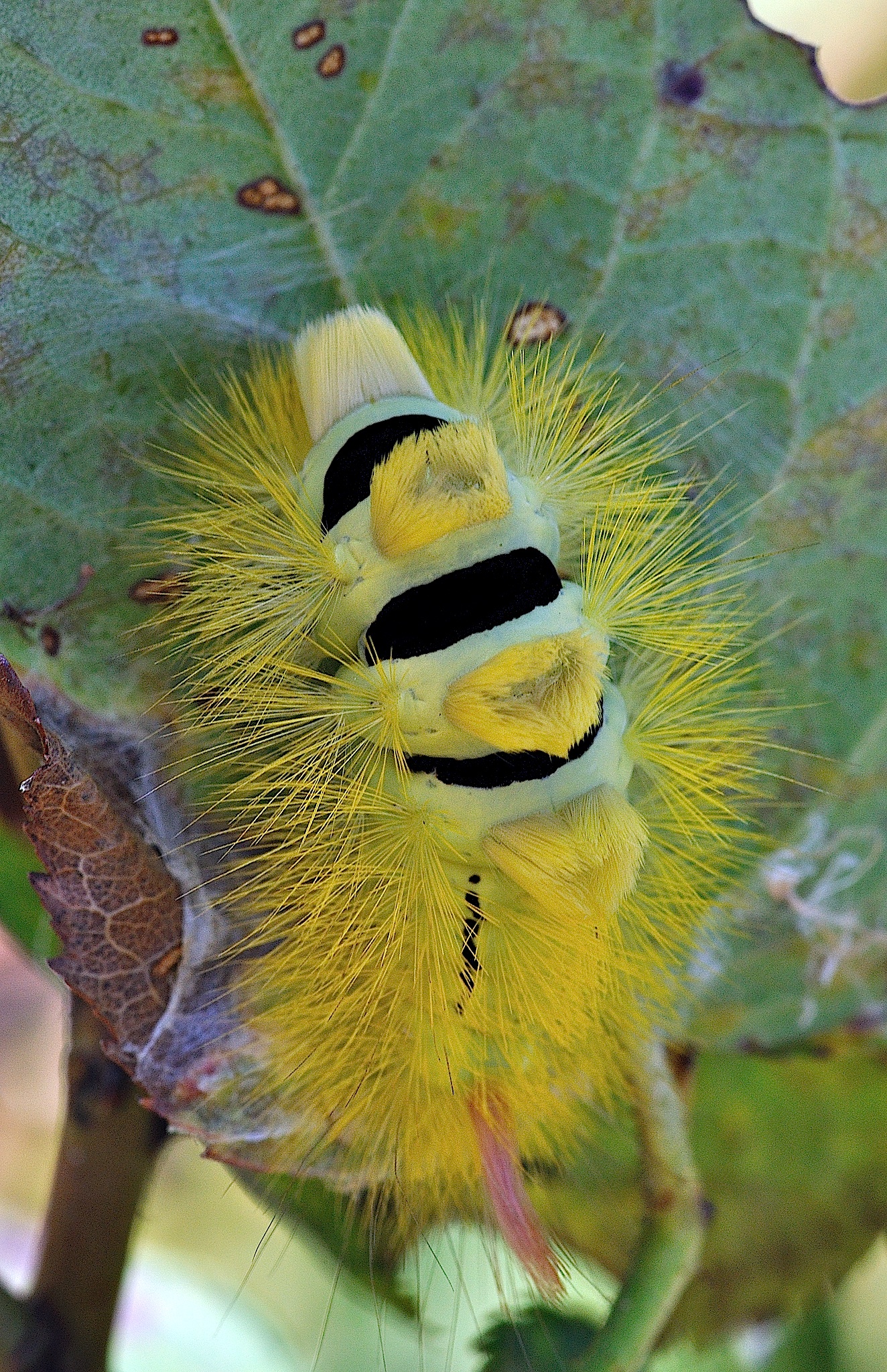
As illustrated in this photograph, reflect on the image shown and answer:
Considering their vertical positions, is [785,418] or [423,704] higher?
[423,704]

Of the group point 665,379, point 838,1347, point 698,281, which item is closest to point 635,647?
point 665,379

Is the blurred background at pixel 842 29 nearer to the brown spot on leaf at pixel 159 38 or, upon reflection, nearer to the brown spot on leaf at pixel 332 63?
the brown spot on leaf at pixel 332 63

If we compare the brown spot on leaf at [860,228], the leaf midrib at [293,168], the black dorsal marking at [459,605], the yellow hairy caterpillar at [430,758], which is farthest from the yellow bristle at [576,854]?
the brown spot on leaf at [860,228]

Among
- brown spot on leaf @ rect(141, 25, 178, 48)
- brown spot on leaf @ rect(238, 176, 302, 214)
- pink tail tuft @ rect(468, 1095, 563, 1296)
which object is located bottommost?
pink tail tuft @ rect(468, 1095, 563, 1296)

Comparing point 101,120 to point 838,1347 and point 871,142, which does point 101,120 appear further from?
point 838,1347

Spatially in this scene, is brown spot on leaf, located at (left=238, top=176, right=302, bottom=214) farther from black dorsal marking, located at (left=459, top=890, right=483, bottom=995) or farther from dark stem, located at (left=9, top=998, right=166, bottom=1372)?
dark stem, located at (left=9, top=998, right=166, bottom=1372)

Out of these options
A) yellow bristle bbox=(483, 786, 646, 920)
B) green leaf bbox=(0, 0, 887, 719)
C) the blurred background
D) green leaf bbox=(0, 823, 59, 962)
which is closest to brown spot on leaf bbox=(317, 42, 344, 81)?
green leaf bbox=(0, 0, 887, 719)
